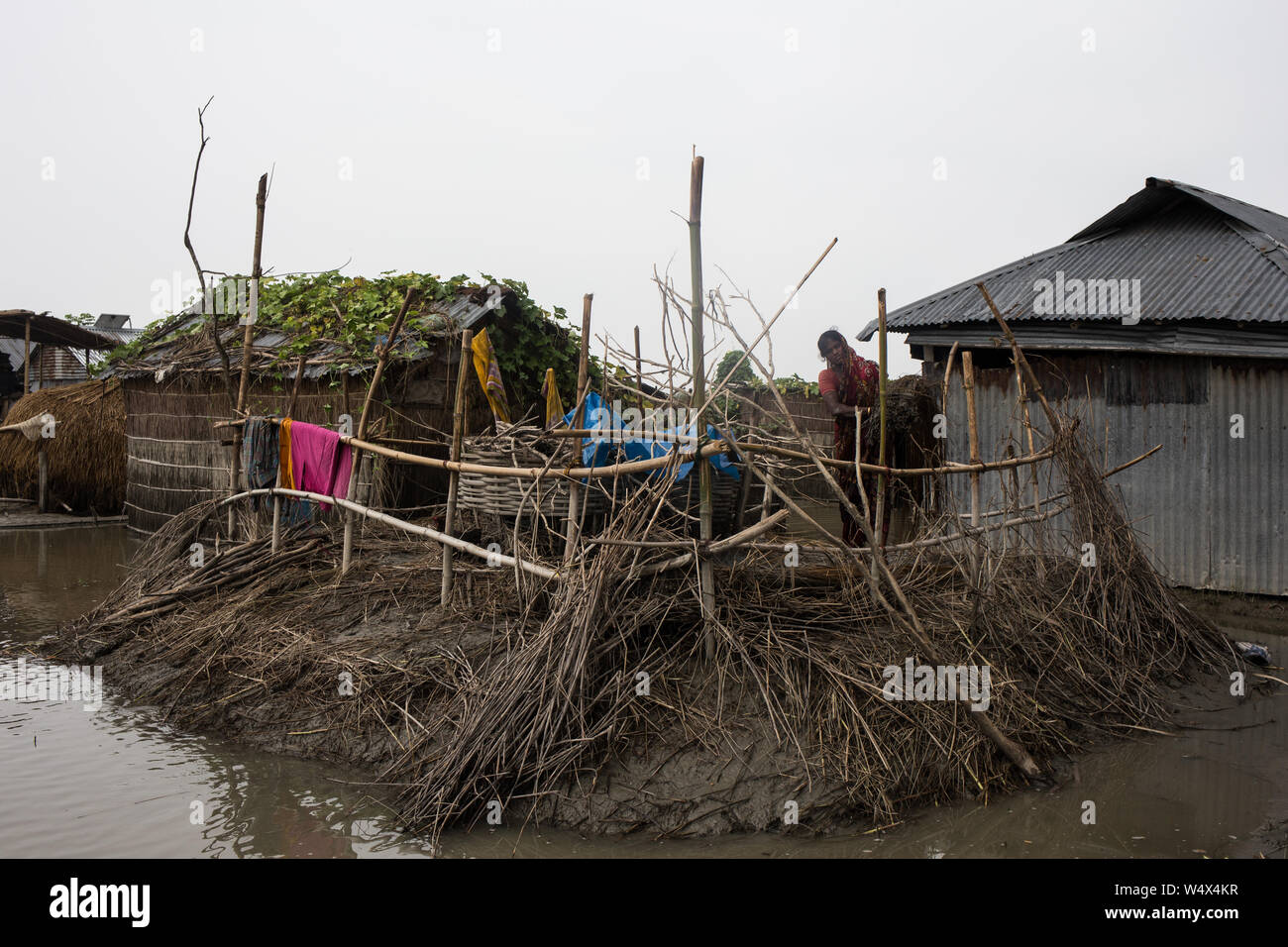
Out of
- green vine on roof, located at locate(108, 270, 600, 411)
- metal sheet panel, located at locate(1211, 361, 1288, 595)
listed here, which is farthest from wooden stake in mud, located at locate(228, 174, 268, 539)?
metal sheet panel, located at locate(1211, 361, 1288, 595)

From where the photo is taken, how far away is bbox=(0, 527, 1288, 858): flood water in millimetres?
3957

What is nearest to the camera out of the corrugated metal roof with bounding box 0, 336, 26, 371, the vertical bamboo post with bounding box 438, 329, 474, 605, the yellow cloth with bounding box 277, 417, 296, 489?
the vertical bamboo post with bounding box 438, 329, 474, 605

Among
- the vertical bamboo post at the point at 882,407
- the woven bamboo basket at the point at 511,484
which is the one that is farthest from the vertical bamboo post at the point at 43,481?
the vertical bamboo post at the point at 882,407

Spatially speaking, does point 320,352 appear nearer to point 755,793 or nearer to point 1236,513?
point 755,793

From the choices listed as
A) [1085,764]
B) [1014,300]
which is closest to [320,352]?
[1014,300]

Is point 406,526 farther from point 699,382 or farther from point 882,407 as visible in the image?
point 882,407

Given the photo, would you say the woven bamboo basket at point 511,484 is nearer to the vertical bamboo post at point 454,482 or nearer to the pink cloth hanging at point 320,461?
the vertical bamboo post at point 454,482

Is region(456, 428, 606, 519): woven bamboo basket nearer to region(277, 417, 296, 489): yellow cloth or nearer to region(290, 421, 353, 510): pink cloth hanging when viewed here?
region(290, 421, 353, 510): pink cloth hanging

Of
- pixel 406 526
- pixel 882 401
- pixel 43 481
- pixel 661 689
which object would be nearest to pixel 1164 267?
pixel 882 401

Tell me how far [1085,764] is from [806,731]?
151cm

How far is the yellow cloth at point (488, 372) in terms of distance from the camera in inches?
264

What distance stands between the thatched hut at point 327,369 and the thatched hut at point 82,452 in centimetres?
139

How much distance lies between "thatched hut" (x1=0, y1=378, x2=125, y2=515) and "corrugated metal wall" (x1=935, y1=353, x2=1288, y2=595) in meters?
12.9

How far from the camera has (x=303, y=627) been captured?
617cm
